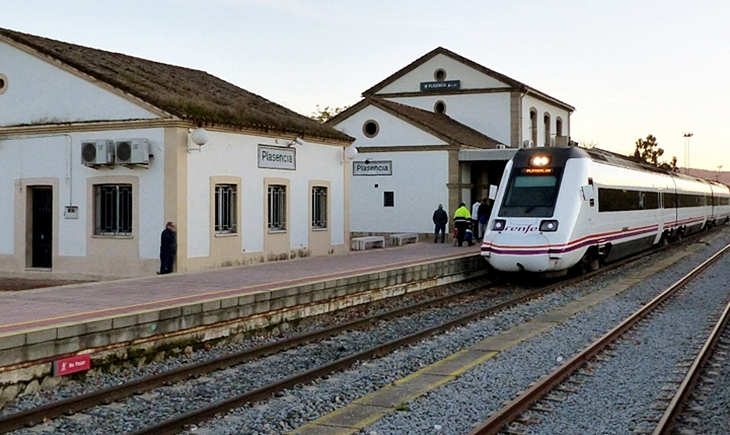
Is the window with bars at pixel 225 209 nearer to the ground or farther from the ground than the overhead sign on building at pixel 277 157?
nearer to the ground

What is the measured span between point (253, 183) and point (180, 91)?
2972 millimetres

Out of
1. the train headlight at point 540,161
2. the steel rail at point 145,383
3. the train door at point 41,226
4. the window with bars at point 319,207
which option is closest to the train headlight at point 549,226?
the train headlight at point 540,161

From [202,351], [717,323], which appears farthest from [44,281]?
[717,323]

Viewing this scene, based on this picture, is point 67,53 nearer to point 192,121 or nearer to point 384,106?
point 192,121

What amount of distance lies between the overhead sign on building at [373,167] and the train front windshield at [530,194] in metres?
14.7

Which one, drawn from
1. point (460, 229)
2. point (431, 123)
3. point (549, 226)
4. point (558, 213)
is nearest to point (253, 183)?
point (549, 226)

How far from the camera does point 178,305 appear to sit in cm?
1135

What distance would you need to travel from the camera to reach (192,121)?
59.0 ft

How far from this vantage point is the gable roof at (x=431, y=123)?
3278 centimetres

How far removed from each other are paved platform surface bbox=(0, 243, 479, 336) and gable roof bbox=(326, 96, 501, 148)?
40.4ft

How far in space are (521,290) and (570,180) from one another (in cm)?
268

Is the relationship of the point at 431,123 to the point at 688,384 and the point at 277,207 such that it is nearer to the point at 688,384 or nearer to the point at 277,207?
the point at 277,207

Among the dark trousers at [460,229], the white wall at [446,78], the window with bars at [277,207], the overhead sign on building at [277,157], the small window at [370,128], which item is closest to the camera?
the overhead sign on building at [277,157]

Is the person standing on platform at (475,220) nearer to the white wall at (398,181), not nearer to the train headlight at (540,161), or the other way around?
the white wall at (398,181)
